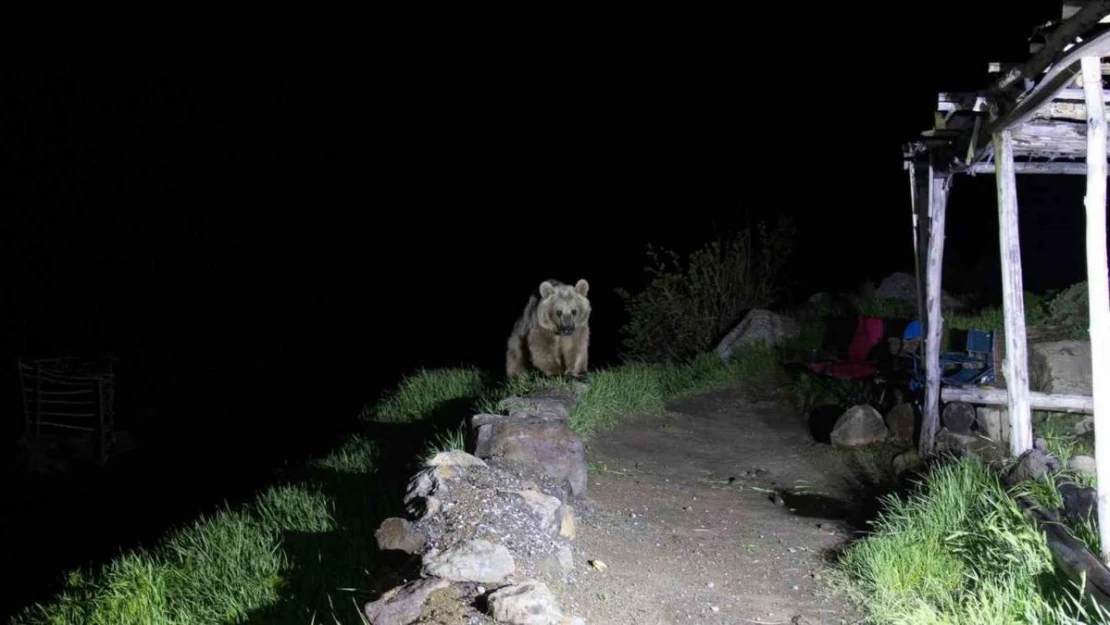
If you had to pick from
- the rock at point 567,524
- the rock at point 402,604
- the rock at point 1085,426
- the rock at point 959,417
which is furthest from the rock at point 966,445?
the rock at point 402,604

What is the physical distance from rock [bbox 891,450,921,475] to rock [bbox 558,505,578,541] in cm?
294

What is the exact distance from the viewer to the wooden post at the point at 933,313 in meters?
7.28

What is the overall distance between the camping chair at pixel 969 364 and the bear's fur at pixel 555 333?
111 inches

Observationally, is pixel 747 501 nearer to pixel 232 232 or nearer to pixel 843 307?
pixel 843 307

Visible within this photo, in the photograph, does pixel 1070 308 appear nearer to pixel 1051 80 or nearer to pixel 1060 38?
pixel 1051 80

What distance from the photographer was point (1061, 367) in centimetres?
790

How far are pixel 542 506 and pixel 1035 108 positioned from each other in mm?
2949

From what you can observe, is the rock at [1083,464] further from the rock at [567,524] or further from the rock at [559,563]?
the rock at [559,563]

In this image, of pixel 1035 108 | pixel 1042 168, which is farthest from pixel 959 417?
pixel 1035 108

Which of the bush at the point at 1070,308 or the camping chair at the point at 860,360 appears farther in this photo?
the bush at the point at 1070,308

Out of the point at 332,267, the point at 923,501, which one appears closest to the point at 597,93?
the point at 332,267

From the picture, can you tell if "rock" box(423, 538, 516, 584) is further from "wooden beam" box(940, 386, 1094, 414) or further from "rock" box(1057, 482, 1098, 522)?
"wooden beam" box(940, 386, 1094, 414)

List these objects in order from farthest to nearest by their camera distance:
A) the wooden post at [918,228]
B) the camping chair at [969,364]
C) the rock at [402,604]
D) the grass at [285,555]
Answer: the camping chair at [969,364] < the wooden post at [918,228] < the grass at [285,555] < the rock at [402,604]

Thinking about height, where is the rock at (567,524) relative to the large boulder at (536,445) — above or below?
below
